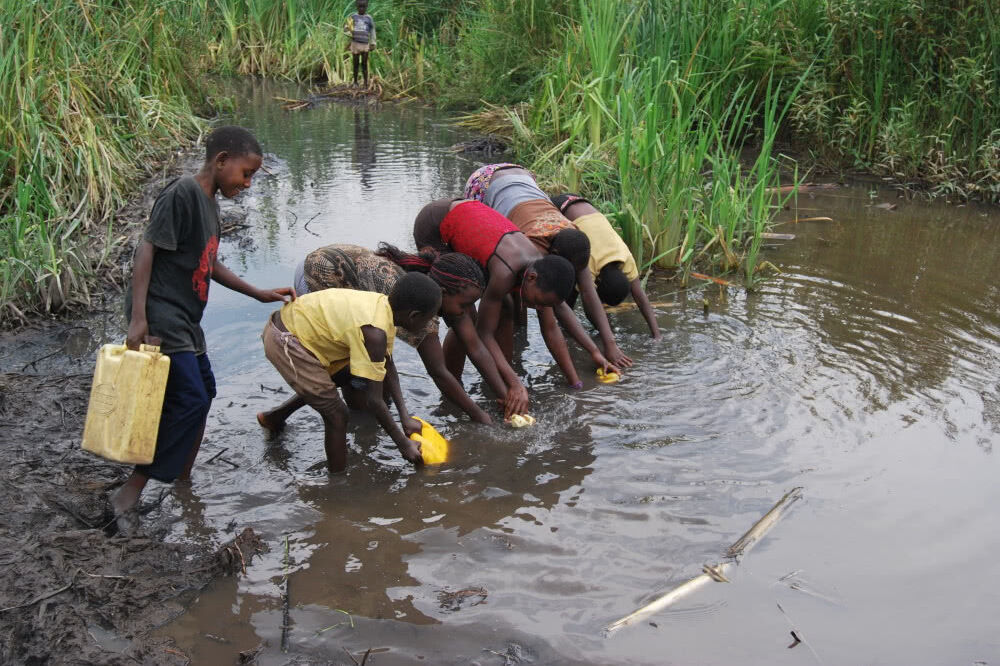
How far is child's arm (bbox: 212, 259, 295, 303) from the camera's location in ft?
11.5

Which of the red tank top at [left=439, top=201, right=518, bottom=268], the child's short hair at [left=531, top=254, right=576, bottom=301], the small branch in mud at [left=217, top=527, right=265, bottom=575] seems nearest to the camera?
the small branch in mud at [left=217, top=527, right=265, bottom=575]

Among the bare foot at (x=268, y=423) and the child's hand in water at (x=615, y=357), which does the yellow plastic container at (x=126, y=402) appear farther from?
the child's hand in water at (x=615, y=357)

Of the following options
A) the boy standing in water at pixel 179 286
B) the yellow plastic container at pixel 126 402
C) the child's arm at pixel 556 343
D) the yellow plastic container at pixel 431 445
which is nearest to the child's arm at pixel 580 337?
the child's arm at pixel 556 343

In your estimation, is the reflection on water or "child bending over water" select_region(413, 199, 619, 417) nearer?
the reflection on water

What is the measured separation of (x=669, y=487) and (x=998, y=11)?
611cm

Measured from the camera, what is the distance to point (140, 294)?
10.2 feet

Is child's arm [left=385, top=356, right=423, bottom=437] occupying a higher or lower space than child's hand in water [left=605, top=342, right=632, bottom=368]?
higher

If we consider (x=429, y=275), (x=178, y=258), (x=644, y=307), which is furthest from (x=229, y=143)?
(x=644, y=307)

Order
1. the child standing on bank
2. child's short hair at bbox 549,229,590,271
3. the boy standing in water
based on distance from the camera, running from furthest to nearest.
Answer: the child standing on bank, child's short hair at bbox 549,229,590,271, the boy standing in water

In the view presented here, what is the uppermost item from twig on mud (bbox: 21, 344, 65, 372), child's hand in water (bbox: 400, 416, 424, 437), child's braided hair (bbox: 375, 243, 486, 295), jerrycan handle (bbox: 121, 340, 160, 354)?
child's braided hair (bbox: 375, 243, 486, 295)

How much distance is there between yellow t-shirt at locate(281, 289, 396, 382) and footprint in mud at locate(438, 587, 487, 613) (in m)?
0.87

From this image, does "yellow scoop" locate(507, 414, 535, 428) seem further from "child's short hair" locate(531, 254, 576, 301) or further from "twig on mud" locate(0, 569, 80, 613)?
"twig on mud" locate(0, 569, 80, 613)

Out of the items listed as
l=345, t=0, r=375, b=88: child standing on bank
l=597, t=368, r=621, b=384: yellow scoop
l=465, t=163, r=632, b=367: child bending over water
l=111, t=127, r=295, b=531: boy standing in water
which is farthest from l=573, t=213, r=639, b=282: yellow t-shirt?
l=345, t=0, r=375, b=88: child standing on bank

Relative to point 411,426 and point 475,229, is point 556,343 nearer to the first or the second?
point 475,229
